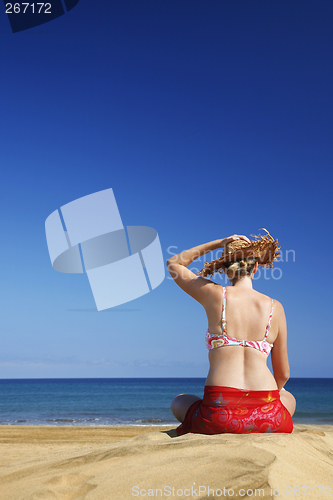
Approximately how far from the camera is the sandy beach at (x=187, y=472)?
133 centimetres

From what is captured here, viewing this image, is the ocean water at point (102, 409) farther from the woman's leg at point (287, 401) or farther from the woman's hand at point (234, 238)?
the woman's hand at point (234, 238)

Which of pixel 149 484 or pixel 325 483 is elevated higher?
pixel 149 484

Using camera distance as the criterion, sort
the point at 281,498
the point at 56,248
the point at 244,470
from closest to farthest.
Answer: the point at 281,498 → the point at 244,470 → the point at 56,248

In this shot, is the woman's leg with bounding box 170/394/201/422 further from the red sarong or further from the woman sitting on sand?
the red sarong

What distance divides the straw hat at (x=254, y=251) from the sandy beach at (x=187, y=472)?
48.8 inches

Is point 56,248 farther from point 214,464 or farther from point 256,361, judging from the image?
point 214,464

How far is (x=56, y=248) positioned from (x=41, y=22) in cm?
531

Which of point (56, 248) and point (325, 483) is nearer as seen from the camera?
point (325, 483)

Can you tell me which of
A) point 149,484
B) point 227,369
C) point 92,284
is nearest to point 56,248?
point 92,284

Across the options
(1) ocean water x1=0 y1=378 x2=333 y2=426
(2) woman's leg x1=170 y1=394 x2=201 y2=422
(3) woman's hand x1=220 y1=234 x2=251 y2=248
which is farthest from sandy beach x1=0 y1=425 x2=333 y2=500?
(1) ocean water x1=0 y1=378 x2=333 y2=426

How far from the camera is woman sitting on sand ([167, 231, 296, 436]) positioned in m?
2.17

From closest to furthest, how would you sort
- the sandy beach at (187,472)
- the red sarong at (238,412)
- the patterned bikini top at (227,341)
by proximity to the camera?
the sandy beach at (187,472)
the red sarong at (238,412)
the patterned bikini top at (227,341)

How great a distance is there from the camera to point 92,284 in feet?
33.1

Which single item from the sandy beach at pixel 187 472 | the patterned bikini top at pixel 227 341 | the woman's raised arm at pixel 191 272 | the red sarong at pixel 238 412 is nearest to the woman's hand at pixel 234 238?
the woman's raised arm at pixel 191 272
